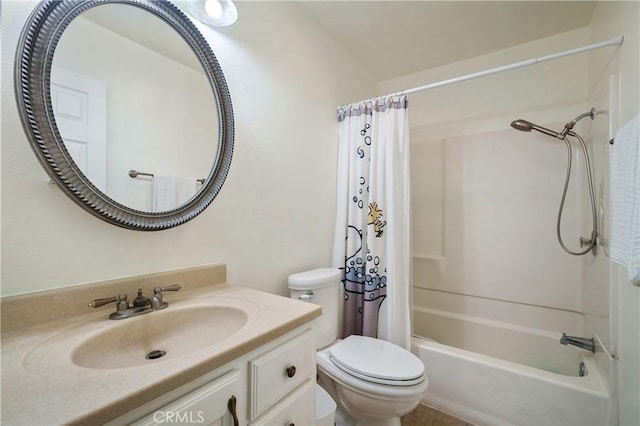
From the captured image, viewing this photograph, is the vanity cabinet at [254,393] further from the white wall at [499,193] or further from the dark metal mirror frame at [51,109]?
the white wall at [499,193]

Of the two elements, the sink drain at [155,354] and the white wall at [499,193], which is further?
the white wall at [499,193]

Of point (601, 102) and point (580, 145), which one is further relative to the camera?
point (580, 145)

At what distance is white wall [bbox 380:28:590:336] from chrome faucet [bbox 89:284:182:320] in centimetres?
211

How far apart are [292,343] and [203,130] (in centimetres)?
91

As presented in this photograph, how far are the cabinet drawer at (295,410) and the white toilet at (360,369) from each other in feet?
0.76

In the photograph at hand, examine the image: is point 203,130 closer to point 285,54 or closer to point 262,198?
point 262,198

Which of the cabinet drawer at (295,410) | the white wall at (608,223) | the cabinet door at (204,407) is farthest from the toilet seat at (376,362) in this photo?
the white wall at (608,223)

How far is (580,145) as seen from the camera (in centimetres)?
186

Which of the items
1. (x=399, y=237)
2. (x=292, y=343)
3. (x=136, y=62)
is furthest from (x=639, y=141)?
(x=136, y=62)

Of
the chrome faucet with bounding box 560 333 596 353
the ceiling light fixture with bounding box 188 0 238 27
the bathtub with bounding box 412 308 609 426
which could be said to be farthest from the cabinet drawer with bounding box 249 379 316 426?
the chrome faucet with bounding box 560 333 596 353

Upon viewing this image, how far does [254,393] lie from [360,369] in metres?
0.68

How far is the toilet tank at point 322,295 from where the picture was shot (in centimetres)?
140

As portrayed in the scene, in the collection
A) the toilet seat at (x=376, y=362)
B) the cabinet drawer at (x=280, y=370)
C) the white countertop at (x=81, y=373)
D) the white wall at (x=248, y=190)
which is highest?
the white wall at (x=248, y=190)

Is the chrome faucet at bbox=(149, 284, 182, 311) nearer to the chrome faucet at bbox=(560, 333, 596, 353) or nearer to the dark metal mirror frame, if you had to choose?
the dark metal mirror frame
